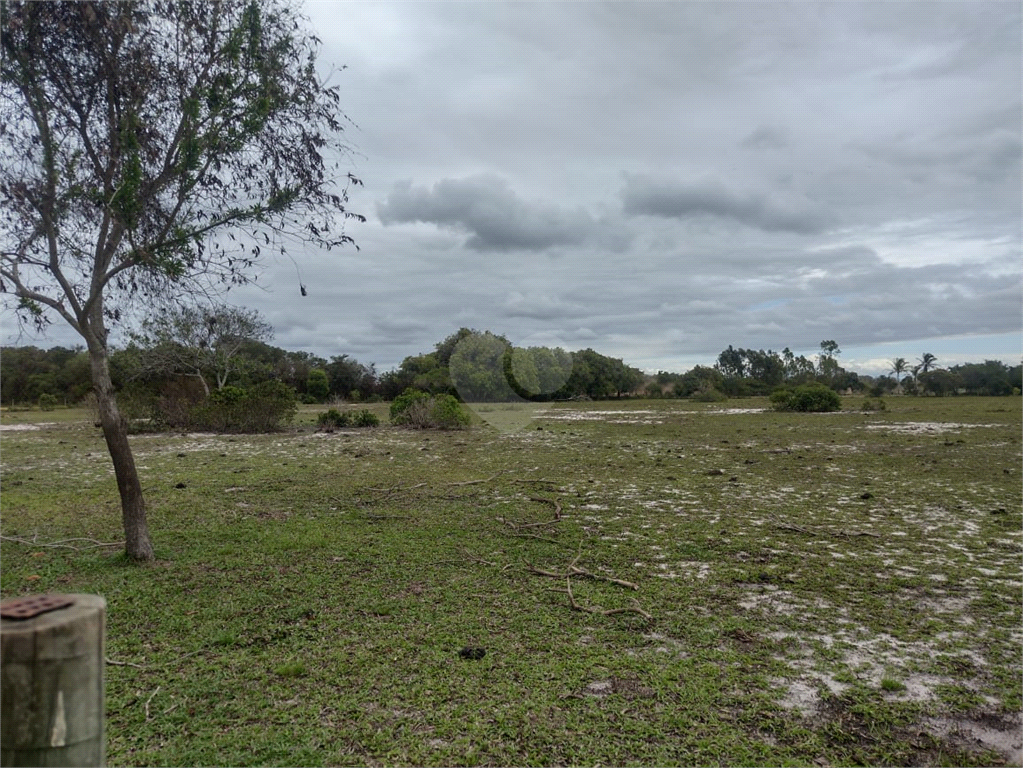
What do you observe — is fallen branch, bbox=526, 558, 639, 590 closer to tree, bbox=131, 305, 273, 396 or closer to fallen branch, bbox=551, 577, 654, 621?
fallen branch, bbox=551, 577, 654, 621

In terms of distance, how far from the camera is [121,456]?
17.6ft

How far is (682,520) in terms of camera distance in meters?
7.09

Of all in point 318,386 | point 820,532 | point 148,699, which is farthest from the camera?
point 318,386

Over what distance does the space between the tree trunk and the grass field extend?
283mm

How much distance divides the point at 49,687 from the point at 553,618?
3.57 m

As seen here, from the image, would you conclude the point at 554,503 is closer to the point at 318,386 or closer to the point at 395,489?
the point at 395,489

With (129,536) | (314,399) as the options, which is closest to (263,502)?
(129,536)

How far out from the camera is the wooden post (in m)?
0.88

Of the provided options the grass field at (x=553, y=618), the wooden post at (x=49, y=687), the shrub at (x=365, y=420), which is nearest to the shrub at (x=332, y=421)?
the shrub at (x=365, y=420)

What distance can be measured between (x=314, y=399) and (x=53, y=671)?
46817mm

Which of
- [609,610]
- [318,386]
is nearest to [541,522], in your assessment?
[609,610]

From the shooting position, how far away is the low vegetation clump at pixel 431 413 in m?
21.2

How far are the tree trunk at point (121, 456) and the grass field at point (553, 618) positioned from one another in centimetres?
28

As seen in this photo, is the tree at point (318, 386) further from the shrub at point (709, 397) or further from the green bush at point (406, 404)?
the shrub at point (709, 397)
